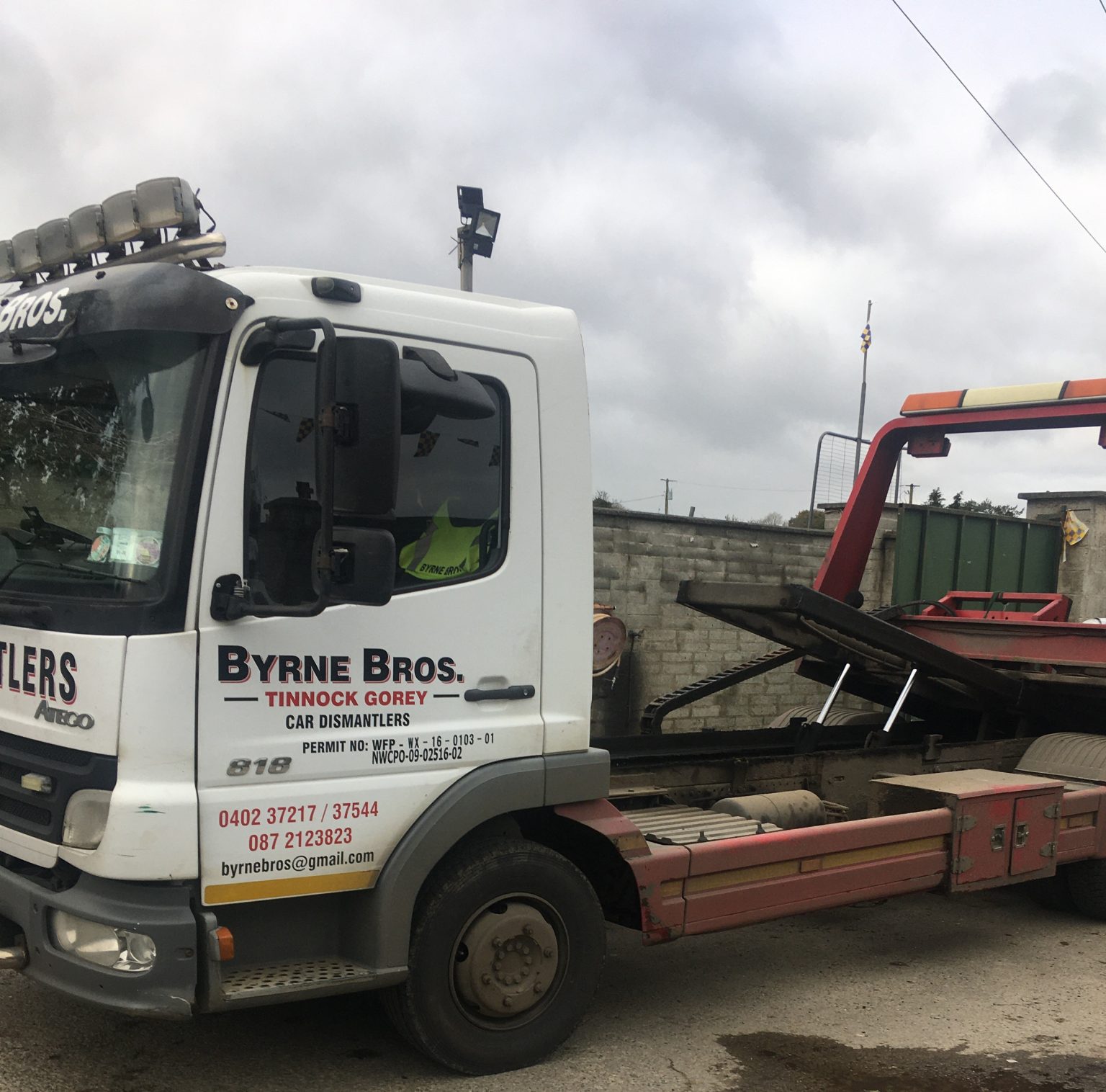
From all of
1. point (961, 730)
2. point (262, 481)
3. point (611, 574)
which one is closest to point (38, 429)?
point (262, 481)

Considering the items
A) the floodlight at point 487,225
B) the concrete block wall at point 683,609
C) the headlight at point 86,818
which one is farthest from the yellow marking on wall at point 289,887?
the concrete block wall at point 683,609

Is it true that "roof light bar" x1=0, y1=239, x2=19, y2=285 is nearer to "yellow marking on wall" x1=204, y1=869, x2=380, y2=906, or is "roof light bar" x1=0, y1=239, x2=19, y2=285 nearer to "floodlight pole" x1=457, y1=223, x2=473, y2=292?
"yellow marking on wall" x1=204, y1=869, x2=380, y2=906

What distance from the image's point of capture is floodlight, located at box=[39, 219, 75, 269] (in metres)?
3.97

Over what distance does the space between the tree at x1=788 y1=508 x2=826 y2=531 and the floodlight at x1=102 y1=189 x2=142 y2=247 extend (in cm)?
878

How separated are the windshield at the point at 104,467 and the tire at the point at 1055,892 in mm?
5022

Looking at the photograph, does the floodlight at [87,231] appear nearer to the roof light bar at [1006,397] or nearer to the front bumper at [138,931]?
the front bumper at [138,931]

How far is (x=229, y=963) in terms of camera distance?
11.3ft

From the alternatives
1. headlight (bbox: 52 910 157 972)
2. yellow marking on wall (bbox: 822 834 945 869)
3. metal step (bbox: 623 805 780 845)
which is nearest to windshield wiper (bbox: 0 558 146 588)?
headlight (bbox: 52 910 157 972)

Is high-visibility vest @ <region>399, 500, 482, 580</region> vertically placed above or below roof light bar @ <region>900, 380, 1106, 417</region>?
below

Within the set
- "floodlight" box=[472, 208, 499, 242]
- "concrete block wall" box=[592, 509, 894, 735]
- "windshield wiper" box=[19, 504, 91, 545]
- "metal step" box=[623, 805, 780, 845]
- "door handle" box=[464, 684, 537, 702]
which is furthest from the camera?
"concrete block wall" box=[592, 509, 894, 735]

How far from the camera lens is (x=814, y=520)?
13.3 meters

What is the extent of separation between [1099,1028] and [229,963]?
343 centimetres

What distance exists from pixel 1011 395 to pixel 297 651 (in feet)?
15.4

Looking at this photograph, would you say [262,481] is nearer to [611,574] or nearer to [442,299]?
[442,299]
